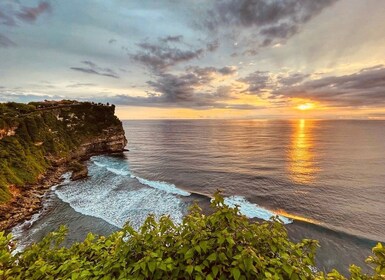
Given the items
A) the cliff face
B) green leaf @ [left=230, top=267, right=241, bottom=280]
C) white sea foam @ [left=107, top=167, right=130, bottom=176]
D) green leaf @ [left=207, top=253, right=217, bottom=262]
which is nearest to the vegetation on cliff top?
the cliff face

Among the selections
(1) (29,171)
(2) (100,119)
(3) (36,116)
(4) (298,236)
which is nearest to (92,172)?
(1) (29,171)

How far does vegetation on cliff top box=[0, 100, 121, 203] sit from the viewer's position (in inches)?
1507

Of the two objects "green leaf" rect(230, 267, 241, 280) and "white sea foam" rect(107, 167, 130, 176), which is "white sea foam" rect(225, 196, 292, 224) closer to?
"green leaf" rect(230, 267, 241, 280)

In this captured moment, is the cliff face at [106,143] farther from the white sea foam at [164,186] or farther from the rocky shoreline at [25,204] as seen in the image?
the white sea foam at [164,186]

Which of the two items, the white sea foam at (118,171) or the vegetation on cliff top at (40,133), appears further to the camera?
the white sea foam at (118,171)

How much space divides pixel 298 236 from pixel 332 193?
1980 centimetres

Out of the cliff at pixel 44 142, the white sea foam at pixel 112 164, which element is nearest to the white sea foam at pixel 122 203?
the cliff at pixel 44 142

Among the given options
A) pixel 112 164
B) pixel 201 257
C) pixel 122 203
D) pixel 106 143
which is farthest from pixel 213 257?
pixel 106 143

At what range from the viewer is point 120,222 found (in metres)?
27.4

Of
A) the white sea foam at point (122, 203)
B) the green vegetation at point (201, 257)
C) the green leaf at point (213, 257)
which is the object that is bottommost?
the white sea foam at point (122, 203)

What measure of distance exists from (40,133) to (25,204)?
29.8 metres

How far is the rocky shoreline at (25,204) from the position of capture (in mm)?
26812

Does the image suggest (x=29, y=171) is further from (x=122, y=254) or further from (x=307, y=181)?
(x=307, y=181)

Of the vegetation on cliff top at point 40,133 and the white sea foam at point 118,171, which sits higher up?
the vegetation on cliff top at point 40,133
